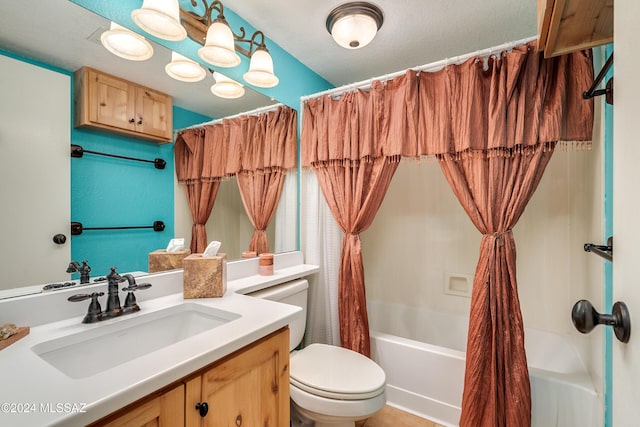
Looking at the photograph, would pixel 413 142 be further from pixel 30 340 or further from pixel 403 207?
pixel 30 340

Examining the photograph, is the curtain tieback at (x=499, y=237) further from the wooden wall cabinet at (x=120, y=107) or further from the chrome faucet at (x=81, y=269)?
the chrome faucet at (x=81, y=269)

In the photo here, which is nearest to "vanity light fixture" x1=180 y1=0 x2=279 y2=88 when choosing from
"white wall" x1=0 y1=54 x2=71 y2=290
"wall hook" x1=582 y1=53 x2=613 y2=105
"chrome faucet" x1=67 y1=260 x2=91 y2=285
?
"white wall" x1=0 y1=54 x2=71 y2=290

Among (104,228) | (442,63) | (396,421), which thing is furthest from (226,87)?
(396,421)

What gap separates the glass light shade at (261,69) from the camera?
155cm

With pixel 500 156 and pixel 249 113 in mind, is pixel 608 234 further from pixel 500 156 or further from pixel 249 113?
pixel 249 113

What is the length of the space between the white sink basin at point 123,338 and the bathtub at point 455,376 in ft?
3.86

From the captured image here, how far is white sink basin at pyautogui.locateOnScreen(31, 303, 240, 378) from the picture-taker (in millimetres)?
811

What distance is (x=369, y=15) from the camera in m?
1.53

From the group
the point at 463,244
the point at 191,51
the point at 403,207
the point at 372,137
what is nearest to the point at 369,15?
the point at 372,137

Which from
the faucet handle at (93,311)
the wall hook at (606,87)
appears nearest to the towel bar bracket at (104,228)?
the faucet handle at (93,311)

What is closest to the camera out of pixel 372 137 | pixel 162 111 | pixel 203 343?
pixel 203 343

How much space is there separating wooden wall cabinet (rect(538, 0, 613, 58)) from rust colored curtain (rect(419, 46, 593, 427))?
0.77 feet

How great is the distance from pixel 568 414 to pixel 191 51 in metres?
2.52

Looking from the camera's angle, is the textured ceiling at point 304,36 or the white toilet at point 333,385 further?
the white toilet at point 333,385
